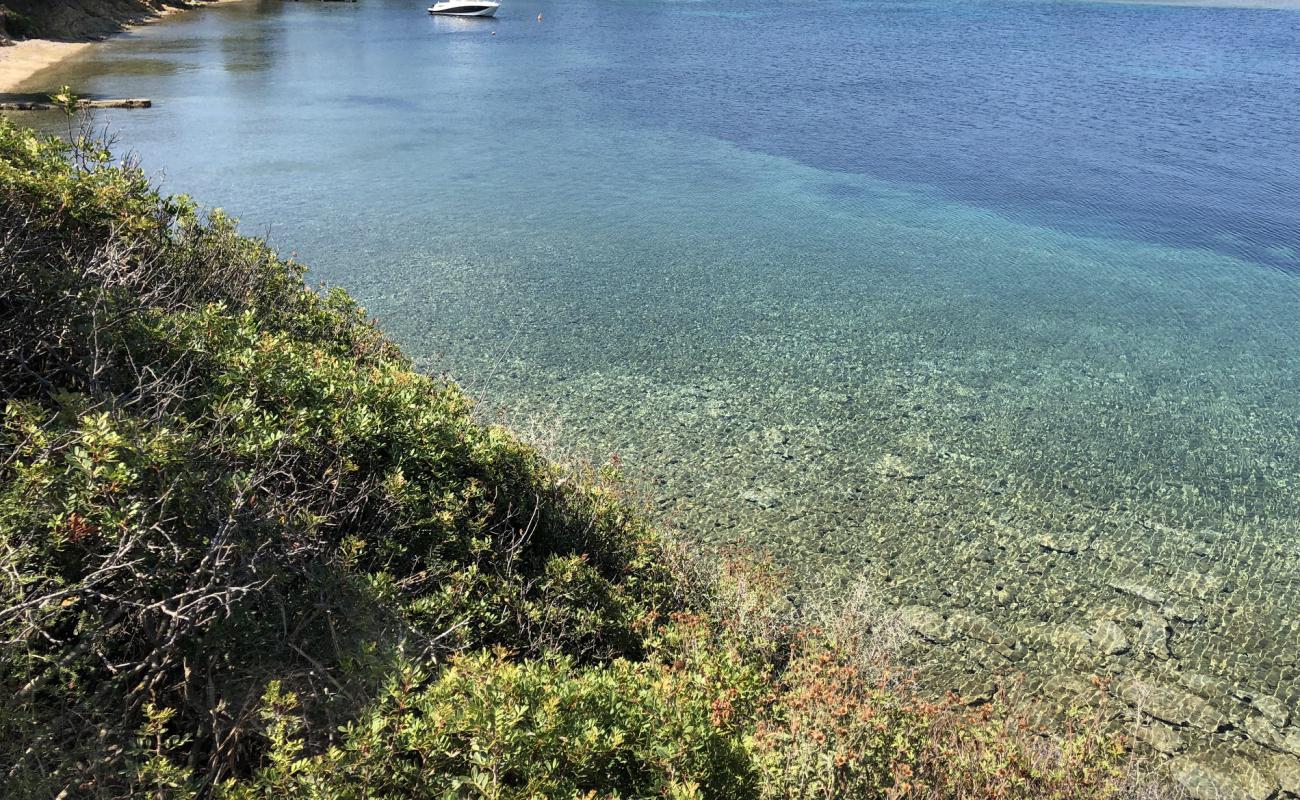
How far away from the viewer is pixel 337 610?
3.86 m

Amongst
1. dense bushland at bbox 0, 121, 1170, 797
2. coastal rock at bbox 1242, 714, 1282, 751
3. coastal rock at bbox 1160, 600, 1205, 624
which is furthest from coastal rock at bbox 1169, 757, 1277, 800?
coastal rock at bbox 1160, 600, 1205, 624

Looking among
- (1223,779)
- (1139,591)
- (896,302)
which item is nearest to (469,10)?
(896,302)

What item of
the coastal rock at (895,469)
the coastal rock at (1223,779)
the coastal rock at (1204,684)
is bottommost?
the coastal rock at (1223,779)

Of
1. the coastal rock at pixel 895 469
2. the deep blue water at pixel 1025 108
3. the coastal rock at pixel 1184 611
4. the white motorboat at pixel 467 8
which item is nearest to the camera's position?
the coastal rock at pixel 1184 611

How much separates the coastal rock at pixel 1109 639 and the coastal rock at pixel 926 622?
3.75 ft

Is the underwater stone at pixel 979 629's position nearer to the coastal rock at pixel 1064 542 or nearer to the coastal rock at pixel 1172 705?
the coastal rock at pixel 1172 705

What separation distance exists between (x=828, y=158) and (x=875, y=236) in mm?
4931

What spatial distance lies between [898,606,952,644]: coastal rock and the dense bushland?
627mm

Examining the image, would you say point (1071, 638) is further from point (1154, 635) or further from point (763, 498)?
point (763, 498)

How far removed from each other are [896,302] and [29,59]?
27.8 metres

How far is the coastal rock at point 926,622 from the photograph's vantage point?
21.2 ft

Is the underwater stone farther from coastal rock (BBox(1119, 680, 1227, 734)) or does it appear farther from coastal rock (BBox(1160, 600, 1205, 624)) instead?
coastal rock (BBox(1160, 600, 1205, 624))

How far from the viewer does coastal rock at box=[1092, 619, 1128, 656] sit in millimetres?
6415

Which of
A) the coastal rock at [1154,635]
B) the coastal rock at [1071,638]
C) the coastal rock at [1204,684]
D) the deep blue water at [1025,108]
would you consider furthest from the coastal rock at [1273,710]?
the deep blue water at [1025,108]
